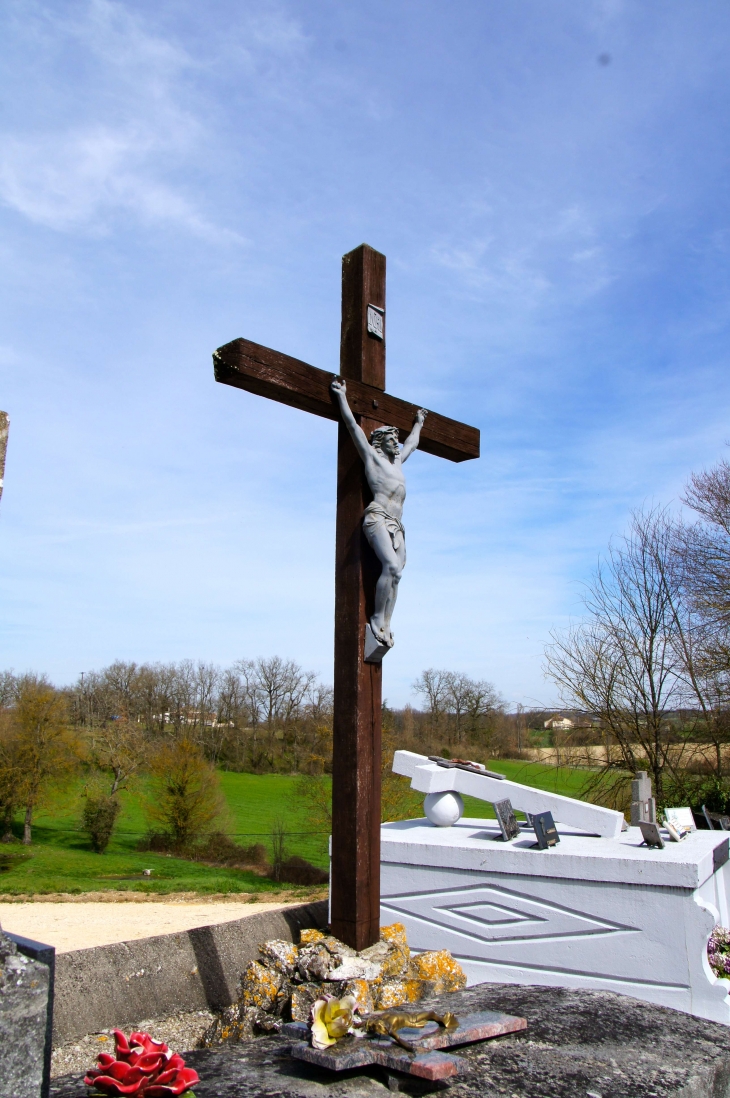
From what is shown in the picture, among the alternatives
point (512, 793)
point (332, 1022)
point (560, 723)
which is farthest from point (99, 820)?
point (332, 1022)

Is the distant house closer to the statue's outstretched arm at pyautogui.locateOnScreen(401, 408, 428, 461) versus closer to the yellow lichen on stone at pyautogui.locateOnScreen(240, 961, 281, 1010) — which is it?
the statue's outstretched arm at pyautogui.locateOnScreen(401, 408, 428, 461)

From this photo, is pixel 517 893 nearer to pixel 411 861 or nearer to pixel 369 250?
pixel 411 861

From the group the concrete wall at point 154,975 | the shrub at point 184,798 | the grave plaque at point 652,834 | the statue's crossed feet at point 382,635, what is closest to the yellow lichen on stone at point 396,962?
the concrete wall at point 154,975

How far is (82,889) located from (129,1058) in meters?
15.3

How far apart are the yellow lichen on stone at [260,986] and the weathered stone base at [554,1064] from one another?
0.88m

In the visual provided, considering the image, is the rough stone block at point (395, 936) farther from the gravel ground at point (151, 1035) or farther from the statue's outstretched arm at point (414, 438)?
the statue's outstretched arm at point (414, 438)

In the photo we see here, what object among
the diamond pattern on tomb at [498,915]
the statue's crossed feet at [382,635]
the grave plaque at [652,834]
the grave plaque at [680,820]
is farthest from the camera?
the grave plaque at [680,820]

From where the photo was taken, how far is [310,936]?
3883 millimetres

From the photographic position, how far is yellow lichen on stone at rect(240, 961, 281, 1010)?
344 centimetres

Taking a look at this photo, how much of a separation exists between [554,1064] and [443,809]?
4.59 metres

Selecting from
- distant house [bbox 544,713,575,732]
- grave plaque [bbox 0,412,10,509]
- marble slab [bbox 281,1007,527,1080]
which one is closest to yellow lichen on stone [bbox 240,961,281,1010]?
marble slab [bbox 281,1007,527,1080]

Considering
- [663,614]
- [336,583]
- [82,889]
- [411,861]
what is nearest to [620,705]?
[663,614]

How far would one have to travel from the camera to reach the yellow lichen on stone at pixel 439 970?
3633 mm

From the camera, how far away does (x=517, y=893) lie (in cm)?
524
